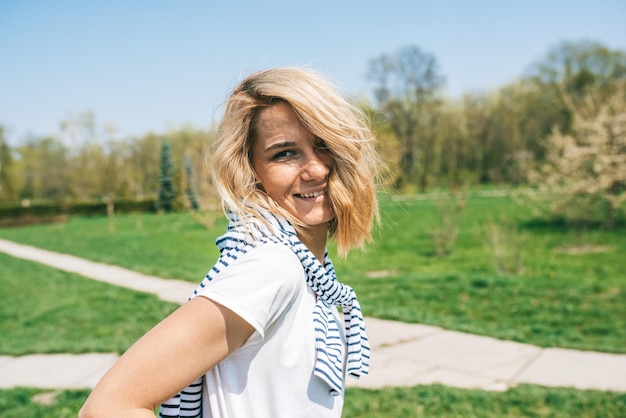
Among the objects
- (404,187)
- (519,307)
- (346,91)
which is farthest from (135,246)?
(404,187)

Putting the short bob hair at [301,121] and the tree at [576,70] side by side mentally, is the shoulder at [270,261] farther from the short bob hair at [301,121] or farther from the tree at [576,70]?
the tree at [576,70]

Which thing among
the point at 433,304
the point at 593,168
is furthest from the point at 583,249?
the point at 433,304

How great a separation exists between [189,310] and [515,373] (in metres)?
4.43

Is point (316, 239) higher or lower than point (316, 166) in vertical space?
lower

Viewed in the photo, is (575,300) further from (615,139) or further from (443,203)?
(615,139)

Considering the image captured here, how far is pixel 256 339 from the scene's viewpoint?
3.71ft

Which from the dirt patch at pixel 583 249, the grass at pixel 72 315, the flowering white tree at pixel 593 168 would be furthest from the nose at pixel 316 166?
the flowering white tree at pixel 593 168

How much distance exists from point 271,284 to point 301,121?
0.47 meters

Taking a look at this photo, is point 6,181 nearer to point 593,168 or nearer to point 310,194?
point 593,168

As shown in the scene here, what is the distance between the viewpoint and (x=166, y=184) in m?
42.0

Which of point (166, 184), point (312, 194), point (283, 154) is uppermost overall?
point (283, 154)

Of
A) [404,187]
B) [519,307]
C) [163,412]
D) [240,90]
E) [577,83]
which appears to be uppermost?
[577,83]

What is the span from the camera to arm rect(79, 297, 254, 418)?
3.26 ft

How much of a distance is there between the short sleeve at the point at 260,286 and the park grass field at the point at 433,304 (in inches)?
24.3
